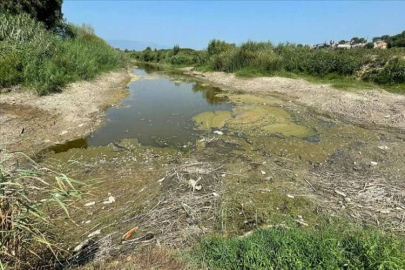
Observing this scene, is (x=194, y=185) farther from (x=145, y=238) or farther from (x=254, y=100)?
(x=254, y=100)

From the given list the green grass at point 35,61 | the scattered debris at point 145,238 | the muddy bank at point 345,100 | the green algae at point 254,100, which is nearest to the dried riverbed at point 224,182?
the scattered debris at point 145,238

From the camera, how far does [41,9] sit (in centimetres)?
1873

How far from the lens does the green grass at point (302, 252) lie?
6.71 ft

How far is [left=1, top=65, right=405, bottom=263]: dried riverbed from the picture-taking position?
3.02 m

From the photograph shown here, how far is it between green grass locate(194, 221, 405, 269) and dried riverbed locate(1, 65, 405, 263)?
456mm

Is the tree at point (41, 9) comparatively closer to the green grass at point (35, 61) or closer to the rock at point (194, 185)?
the green grass at point (35, 61)

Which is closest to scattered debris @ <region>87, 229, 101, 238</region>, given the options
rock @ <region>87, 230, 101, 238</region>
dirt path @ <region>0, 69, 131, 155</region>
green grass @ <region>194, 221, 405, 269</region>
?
rock @ <region>87, 230, 101, 238</region>

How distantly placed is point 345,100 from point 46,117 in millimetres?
11601

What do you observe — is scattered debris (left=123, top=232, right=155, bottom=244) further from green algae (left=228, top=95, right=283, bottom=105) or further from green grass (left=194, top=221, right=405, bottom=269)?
green algae (left=228, top=95, right=283, bottom=105)

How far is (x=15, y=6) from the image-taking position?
16125 millimetres

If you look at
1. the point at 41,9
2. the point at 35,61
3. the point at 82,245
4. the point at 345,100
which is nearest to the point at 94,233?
the point at 82,245

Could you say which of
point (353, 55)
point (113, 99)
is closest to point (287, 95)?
point (353, 55)

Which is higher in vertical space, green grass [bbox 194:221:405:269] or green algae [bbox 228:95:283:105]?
green algae [bbox 228:95:283:105]

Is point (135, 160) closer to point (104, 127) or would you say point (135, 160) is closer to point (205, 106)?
point (104, 127)
